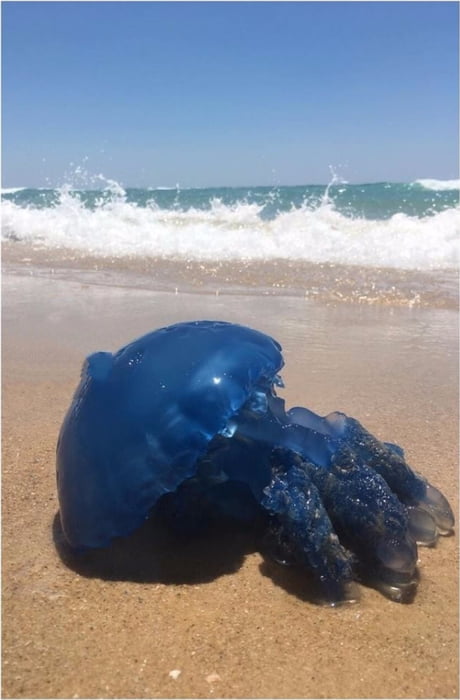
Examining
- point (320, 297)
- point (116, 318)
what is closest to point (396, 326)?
point (320, 297)

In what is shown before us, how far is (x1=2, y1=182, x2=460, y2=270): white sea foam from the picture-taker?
9625mm

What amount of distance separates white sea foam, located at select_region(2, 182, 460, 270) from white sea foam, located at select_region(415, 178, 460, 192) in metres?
16.4

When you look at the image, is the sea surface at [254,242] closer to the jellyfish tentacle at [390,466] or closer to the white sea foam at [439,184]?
the jellyfish tentacle at [390,466]

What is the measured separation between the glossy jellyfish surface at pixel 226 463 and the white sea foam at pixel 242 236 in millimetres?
6881

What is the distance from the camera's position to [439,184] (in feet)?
100

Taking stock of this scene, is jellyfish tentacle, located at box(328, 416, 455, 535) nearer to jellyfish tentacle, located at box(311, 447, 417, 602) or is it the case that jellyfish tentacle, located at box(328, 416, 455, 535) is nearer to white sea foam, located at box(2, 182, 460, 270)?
jellyfish tentacle, located at box(311, 447, 417, 602)

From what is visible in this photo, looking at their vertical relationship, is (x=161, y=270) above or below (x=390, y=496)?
above

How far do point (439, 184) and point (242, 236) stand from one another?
70.4 feet

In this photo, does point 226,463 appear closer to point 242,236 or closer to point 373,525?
point 373,525

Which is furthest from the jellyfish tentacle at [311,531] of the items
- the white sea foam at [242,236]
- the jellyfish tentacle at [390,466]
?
the white sea foam at [242,236]

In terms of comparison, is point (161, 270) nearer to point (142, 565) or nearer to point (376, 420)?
point (376, 420)

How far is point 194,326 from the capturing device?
2117 mm

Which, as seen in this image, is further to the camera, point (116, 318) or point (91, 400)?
point (116, 318)

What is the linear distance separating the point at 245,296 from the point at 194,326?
468 centimetres
